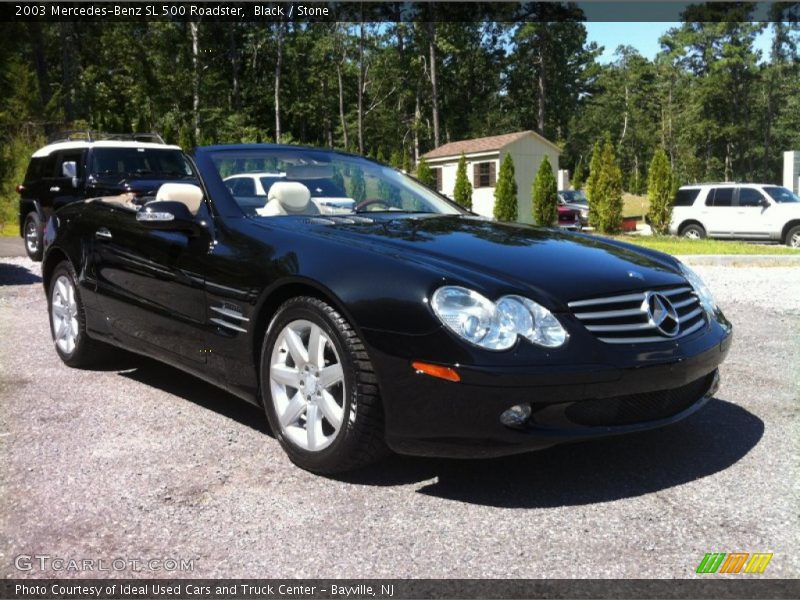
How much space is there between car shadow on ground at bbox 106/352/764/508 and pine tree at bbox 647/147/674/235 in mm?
19928

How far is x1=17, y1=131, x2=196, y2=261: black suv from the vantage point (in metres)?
11.2

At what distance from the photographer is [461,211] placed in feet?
16.4

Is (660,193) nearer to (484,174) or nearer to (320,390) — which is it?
(484,174)

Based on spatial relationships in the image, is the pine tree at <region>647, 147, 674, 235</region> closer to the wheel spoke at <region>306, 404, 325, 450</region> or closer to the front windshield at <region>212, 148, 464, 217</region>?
the front windshield at <region>212, 148, 464, 217</region>

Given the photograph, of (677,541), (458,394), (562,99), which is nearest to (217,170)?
(458,394)

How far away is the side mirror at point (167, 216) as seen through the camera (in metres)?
4.03

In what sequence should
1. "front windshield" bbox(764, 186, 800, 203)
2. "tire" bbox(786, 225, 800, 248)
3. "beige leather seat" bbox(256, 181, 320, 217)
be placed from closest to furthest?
"beige leather seat" bbox(256, 181, 320, 217) → "tire" bbox(786, 225, 800, 248) → "front windshield" bbox(764, 186, 800, 203)

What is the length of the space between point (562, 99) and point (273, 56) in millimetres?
26186

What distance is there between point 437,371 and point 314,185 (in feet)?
6.07

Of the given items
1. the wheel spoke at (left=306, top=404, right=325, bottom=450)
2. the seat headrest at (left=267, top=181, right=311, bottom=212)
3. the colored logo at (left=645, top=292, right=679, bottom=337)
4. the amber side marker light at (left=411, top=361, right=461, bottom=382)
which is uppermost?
the seat headrest at (left=267, top=181, right=311, bottom=212)

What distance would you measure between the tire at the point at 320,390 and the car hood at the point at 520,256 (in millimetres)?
409

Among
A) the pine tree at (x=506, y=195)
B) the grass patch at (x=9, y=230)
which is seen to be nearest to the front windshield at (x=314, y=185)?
the grass patch at (x=9, y=230)

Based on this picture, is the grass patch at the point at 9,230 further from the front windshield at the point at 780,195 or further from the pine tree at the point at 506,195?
the front windshield at the point at 780,195
